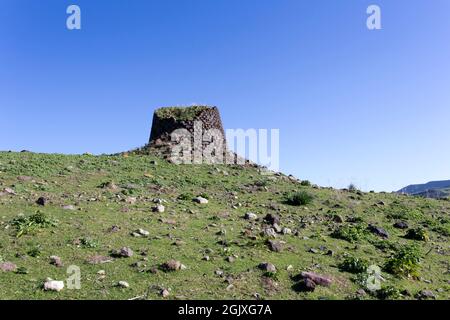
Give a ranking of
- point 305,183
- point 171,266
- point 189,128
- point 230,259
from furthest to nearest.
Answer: point 189,128 < point 305,183 < point 230,259 < point 171,266

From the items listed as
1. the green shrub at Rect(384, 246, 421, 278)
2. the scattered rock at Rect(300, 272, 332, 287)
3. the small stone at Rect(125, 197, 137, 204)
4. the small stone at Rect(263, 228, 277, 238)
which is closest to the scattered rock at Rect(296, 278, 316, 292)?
the scattered rock at Rect(300, 272, 332, 287)

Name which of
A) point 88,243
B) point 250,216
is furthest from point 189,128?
point 88,243

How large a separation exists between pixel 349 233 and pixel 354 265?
3521 millimetres

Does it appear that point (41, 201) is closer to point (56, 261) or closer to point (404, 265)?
point (56, 261)

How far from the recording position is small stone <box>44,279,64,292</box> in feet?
28.7

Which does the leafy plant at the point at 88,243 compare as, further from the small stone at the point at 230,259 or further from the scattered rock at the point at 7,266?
the small stone at the point at 230,259

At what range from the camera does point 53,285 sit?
28.8 ft

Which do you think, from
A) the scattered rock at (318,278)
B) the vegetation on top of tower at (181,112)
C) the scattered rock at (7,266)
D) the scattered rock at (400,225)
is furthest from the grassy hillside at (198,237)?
the vegetation on top of tower at (181,112)

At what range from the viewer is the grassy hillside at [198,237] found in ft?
32.0

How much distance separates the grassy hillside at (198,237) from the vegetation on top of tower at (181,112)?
653cm
